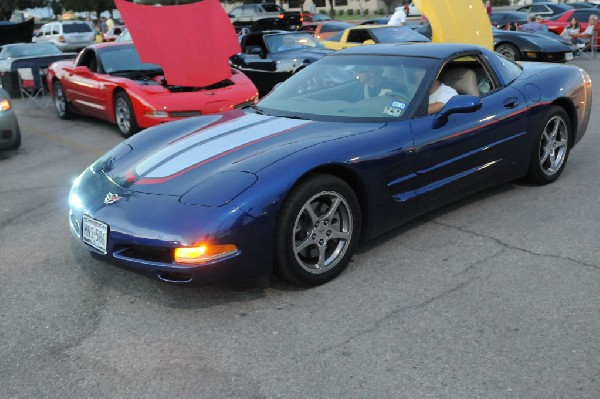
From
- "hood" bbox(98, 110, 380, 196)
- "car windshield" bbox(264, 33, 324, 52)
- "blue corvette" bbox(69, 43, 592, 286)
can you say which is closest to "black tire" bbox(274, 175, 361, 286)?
"blue corvette" bbox(69, 43, 592, 286)

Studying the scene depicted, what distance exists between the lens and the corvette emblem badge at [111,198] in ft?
12.2

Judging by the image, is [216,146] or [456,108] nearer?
[216,146]

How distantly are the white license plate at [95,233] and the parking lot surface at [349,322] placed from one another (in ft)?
1.11

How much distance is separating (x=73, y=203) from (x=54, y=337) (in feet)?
3.29

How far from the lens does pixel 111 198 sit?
377 cm

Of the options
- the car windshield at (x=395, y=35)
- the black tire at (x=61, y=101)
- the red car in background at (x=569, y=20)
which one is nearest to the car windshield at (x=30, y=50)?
the black tire at (x=61, y=101)

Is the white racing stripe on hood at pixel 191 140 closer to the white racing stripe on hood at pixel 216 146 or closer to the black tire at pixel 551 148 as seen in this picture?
the white racing stripe on hood at pixel 216 146

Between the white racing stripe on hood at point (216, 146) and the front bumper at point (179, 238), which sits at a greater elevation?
the white racing stripe on hood at point (216, 146)

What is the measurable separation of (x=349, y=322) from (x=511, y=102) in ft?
8.70

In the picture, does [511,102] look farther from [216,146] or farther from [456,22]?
[456,22]

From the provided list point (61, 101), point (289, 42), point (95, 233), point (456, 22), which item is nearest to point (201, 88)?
point (61, 101)

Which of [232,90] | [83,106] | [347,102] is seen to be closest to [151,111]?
[232,90]

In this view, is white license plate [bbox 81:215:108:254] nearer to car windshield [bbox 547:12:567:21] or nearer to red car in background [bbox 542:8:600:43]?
red car in background [bbox 542:8:600:43]

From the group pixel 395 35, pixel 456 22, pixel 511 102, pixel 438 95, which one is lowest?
pixel 395 35
